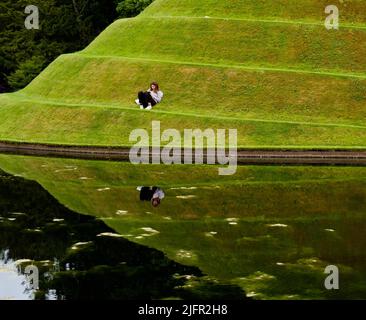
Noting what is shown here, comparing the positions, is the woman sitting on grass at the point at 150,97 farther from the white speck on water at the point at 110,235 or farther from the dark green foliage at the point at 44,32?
the dark green foliage at the point at 44,32

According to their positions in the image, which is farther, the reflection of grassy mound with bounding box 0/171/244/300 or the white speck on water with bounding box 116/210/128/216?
the white speck on water with bounding box 116/210/128/216

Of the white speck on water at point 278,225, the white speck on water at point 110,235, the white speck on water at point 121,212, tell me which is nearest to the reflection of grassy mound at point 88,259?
the white speck on water at point 110,235

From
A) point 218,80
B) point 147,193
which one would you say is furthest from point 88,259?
point 218,80

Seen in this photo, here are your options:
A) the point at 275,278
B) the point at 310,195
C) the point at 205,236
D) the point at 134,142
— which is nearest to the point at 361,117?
the point at 134,142

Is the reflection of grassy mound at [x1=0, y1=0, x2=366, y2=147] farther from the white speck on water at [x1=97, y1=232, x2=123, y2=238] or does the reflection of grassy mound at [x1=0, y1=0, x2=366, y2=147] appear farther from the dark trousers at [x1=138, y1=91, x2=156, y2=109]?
the white speck on water at [x1=97, y1=232, x2=123, y2=238]

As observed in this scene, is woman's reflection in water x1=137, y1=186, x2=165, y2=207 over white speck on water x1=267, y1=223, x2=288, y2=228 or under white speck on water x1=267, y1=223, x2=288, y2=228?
under

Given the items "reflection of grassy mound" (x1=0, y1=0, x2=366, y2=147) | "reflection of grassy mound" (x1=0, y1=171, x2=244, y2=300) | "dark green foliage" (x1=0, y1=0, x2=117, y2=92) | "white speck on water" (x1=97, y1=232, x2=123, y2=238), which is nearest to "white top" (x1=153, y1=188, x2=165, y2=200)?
"reflection of grassy mound" (x1=0, y1=171, x2=244, y2=300)

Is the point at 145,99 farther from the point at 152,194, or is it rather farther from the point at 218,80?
the point at 152,194
